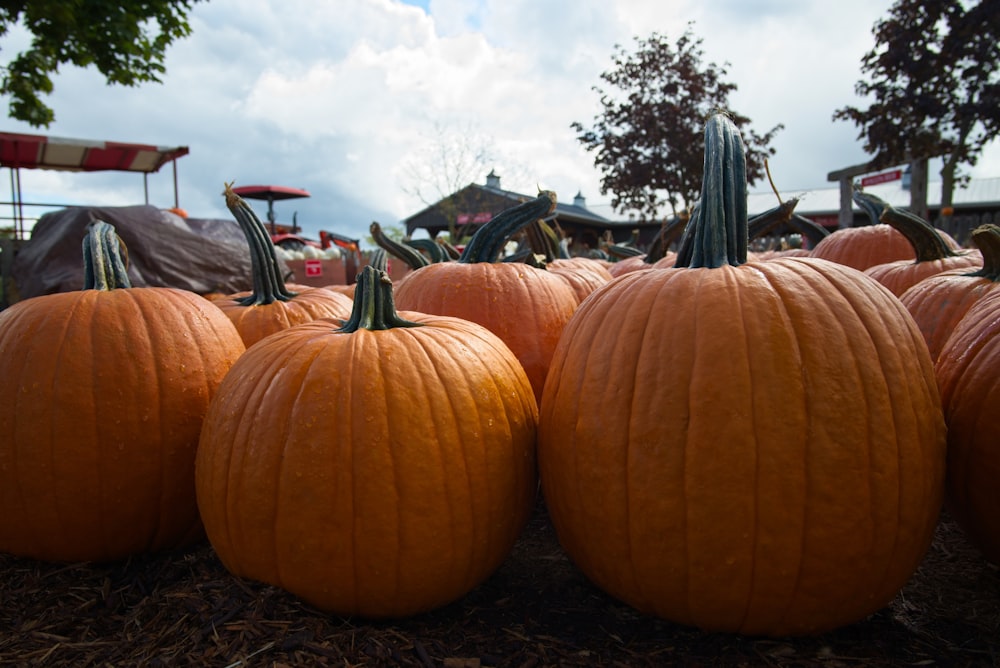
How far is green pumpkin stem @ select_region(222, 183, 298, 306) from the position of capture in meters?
2.70

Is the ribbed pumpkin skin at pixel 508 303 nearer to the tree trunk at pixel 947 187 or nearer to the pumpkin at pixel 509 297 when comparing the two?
the pumpkin at pixel 509 297

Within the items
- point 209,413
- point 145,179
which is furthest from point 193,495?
point 145,179

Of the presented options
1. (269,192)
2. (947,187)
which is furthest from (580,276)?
(269,192)

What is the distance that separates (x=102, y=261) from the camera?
2195 millimetres

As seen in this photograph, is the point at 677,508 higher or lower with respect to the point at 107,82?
lower

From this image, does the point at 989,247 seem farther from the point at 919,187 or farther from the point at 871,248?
the point at 919,187

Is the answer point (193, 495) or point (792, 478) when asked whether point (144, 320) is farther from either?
point (792, 478)

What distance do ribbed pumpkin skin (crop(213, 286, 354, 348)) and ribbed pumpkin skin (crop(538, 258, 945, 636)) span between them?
162 cm

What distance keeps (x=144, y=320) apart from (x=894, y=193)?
34924 mm

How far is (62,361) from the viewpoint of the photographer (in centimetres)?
189

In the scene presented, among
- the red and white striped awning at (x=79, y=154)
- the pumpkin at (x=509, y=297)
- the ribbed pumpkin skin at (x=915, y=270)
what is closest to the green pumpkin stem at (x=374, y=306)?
the pumpkin at (x=509, y=297)

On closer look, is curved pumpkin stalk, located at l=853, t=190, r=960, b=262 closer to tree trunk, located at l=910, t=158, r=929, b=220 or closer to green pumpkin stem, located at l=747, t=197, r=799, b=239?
green pumpkin stem, located at l=747, t=197, r=799, b=239

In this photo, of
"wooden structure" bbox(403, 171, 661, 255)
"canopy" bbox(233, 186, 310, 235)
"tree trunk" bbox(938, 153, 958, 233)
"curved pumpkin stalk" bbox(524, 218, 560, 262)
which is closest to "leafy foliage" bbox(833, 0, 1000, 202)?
"tree trunk" bbox(938, 153, 958, 233)

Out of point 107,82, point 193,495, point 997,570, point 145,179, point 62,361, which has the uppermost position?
point 107,82
